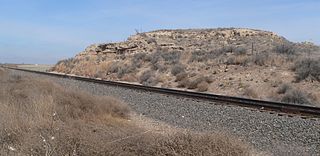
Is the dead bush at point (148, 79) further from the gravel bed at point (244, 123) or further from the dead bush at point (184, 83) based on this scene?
the gravel bed at point (244, 123)

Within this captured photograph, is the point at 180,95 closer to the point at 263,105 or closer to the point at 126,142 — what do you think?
the point at 263,105

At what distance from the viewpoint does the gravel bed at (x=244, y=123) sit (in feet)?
39.1

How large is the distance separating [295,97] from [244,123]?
9.35 meters

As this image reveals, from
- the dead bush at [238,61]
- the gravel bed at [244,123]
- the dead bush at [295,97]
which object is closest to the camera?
the gravel bed at [244,123]

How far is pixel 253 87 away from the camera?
28766mm

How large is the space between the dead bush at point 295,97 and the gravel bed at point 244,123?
16.2 ft

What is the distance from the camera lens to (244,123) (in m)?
15.2

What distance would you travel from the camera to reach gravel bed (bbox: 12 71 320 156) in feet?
39.1

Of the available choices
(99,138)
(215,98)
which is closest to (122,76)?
(215,98)

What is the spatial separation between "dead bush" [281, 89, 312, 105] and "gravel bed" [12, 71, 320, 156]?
495 centimetres

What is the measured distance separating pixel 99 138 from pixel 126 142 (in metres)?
0.58

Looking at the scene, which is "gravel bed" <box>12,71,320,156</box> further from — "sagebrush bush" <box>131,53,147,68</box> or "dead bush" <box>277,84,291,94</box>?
"sagebrush bush" <box>131,53,147,68</box>

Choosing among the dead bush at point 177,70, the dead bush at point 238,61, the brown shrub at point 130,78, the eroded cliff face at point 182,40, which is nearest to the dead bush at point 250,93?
the dead bush at point 238,61

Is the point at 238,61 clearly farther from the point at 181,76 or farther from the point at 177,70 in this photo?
the point at 177,70
